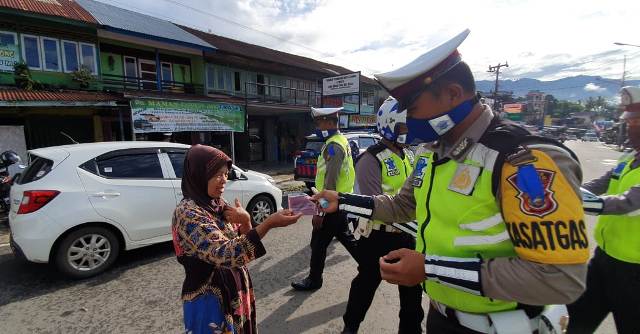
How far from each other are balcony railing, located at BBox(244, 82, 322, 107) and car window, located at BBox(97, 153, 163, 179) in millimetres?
13015

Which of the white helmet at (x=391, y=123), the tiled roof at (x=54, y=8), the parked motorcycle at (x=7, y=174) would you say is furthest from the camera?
the tiled roof at (x=54, y=8)

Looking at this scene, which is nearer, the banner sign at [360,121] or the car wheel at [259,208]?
the car wheel at [259,208]

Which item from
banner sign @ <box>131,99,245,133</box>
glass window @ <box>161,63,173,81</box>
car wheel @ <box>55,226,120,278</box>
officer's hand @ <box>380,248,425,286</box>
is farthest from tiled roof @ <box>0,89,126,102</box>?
officer's hand @ <box>380,248,425,286</box>

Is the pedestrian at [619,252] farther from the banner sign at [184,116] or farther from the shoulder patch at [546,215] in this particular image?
the banner sign at [184,116]

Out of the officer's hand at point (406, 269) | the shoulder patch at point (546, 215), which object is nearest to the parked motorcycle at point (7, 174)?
the officer's hand at point (406, 269)

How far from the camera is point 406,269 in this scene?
3.89 ft

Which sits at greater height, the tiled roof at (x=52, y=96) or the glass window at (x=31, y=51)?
the glass window at (x=31, y=51)

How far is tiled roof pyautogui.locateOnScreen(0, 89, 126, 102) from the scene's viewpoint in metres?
9.05

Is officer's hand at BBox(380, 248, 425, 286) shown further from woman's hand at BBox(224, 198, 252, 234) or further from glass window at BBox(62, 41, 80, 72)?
glass window at BBox(62, 41, 80, 72)

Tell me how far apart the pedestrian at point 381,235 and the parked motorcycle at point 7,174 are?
282 inches

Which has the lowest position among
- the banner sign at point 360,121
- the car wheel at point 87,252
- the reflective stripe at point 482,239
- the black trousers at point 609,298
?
the car wheel at point 87,252

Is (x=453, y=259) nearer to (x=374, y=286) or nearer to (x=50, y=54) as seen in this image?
(x=374, y=286)

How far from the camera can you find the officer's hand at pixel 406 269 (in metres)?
1.18

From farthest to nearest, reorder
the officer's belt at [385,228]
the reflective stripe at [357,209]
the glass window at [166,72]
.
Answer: the glass window at [166,72] → the officer's belt at [385,228] → the reflective stripe at [357,209]
